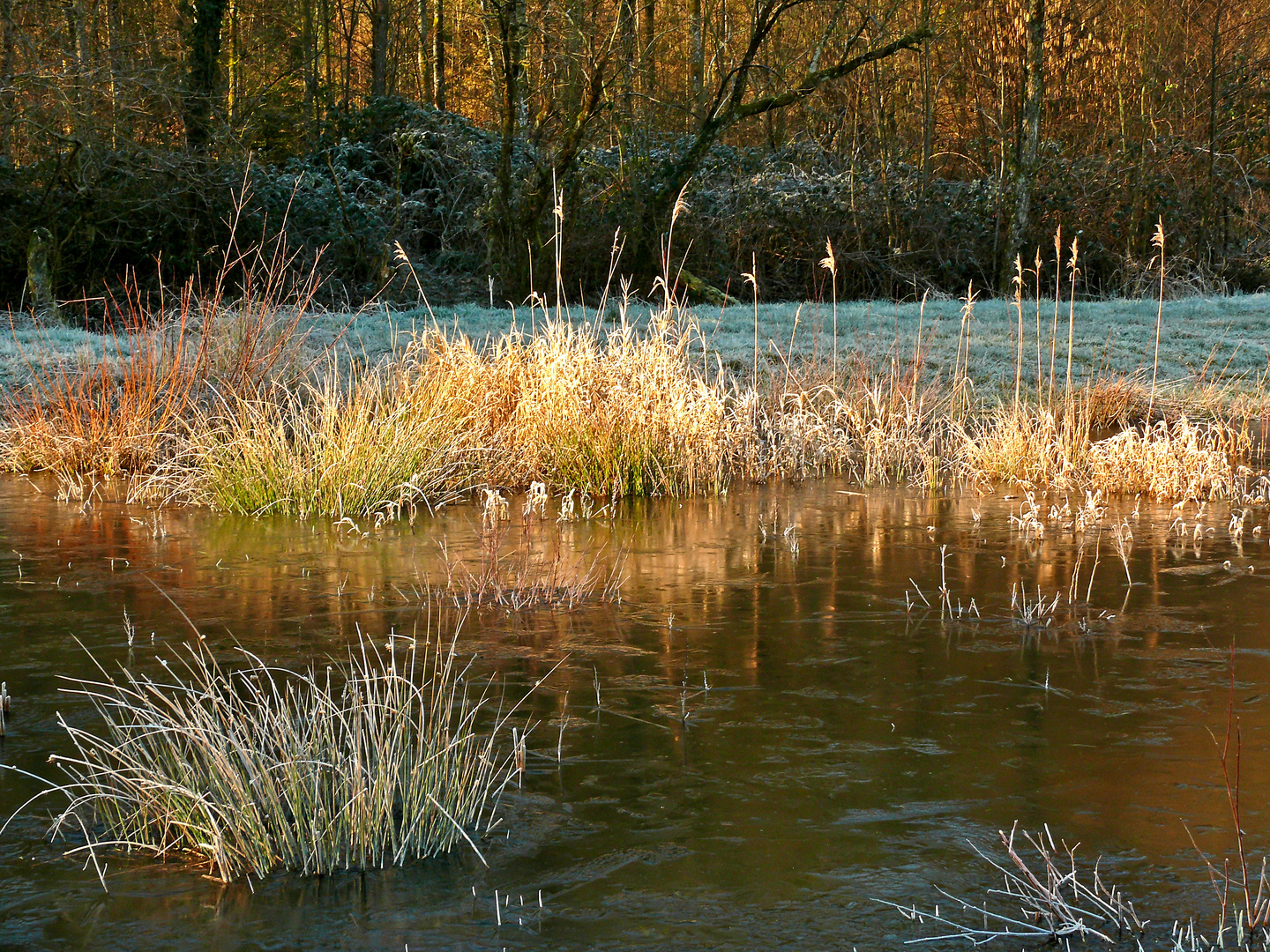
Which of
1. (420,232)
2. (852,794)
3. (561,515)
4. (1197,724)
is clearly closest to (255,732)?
(852,794)

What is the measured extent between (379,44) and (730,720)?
21.3m

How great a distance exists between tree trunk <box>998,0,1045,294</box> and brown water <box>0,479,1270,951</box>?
Answer: 11.9 metres

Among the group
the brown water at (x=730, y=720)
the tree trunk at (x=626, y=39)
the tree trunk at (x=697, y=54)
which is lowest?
the brown water at (x=730, y=720)

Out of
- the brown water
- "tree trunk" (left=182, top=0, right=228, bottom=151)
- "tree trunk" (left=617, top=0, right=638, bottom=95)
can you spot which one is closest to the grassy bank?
the brown water

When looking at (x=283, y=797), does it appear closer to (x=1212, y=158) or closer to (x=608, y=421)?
(x=608, y=421)

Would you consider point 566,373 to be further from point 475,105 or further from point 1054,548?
point 475,105

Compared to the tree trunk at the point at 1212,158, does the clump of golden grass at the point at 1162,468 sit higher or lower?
lower

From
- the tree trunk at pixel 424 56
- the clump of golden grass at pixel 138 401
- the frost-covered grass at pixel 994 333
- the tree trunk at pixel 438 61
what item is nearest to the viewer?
the clump of golden grass at pixel 138 401

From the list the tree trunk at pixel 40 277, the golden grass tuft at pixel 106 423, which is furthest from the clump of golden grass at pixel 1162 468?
the tree trunk at pixel 40 277

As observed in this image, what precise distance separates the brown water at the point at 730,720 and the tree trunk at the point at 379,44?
1699 centimetres

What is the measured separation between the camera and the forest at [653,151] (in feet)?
56.0

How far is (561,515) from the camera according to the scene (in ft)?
24.9

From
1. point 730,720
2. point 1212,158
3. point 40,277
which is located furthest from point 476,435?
point 1212,158

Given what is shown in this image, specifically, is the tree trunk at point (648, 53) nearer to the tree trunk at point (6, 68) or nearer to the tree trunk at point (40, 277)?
the tree trunk at point (6, 68)
